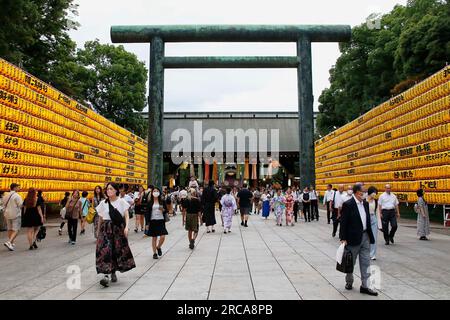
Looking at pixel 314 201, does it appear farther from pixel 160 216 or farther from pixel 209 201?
pixel 160 216

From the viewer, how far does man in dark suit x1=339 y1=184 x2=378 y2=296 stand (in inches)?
235

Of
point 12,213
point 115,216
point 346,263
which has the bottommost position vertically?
point 346,263

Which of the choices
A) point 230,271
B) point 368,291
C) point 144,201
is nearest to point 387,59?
point 144,201

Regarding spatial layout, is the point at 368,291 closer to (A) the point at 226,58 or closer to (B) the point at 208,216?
(B) the point at 208,216

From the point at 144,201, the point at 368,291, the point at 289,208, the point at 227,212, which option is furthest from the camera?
the point at 289,208

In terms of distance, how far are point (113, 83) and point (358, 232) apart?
36.3 m

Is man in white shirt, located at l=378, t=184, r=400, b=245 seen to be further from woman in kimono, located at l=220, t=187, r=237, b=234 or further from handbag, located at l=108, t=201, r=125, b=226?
handbag, located at l=108, t=201, r=125, b=226

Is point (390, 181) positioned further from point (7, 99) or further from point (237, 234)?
point (7, 99)

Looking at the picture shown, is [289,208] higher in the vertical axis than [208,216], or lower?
higher

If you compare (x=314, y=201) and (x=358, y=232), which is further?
(x=314, y=201)

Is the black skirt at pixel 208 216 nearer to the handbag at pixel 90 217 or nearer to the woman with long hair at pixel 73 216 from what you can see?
the woman with long hair at pixel 73 216

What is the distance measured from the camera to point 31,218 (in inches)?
422

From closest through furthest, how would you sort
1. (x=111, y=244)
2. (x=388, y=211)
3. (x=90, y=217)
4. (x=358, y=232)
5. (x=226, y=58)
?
(x=358, y=232)
(x=111, y=244)
(x=90, y=217)
(x=388, y=211)
(x=226, y=58)
